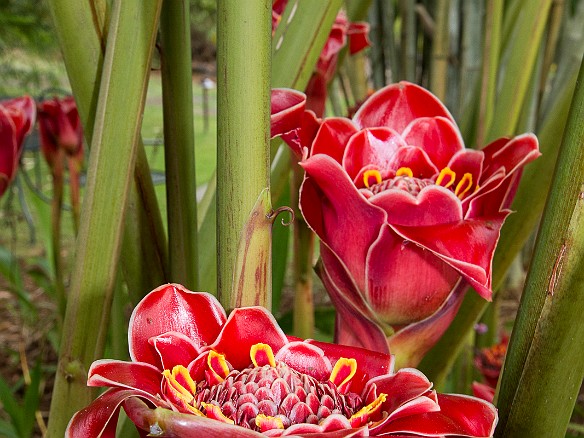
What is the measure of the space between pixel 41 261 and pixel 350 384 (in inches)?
36.2

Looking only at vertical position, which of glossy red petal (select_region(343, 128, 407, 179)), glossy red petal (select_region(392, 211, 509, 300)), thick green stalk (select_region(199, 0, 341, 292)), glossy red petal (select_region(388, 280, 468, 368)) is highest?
thick green stalk (select_region(199, 0, 341, 292))

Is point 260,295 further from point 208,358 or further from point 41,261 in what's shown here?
point 41,261

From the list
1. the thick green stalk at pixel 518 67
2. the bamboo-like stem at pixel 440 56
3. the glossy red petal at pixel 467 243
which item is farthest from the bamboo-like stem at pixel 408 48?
the glossy red petal at pixel 467 243

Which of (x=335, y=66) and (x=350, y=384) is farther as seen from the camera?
(x=335, y=66)

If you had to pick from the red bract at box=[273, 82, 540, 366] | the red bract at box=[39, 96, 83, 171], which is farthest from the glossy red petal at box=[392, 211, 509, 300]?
the red bract at box=[39, 96, 83, 171]

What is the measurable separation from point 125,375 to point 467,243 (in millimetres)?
92

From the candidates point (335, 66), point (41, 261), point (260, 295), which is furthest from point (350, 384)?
point (41, 261)

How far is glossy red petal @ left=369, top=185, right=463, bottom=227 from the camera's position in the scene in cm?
19

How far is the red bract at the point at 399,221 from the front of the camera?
188 mm

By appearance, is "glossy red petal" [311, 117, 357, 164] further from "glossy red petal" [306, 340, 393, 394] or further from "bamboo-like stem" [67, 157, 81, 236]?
"bamboo-like stem" [67, 157, 81, 236]

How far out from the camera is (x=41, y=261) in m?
1.00

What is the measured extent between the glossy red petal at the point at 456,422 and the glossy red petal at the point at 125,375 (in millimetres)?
46

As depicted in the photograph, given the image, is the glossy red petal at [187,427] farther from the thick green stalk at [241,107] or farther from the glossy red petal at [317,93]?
the glossy red petal at [317,93]

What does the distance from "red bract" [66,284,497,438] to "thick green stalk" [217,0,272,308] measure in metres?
0.02
